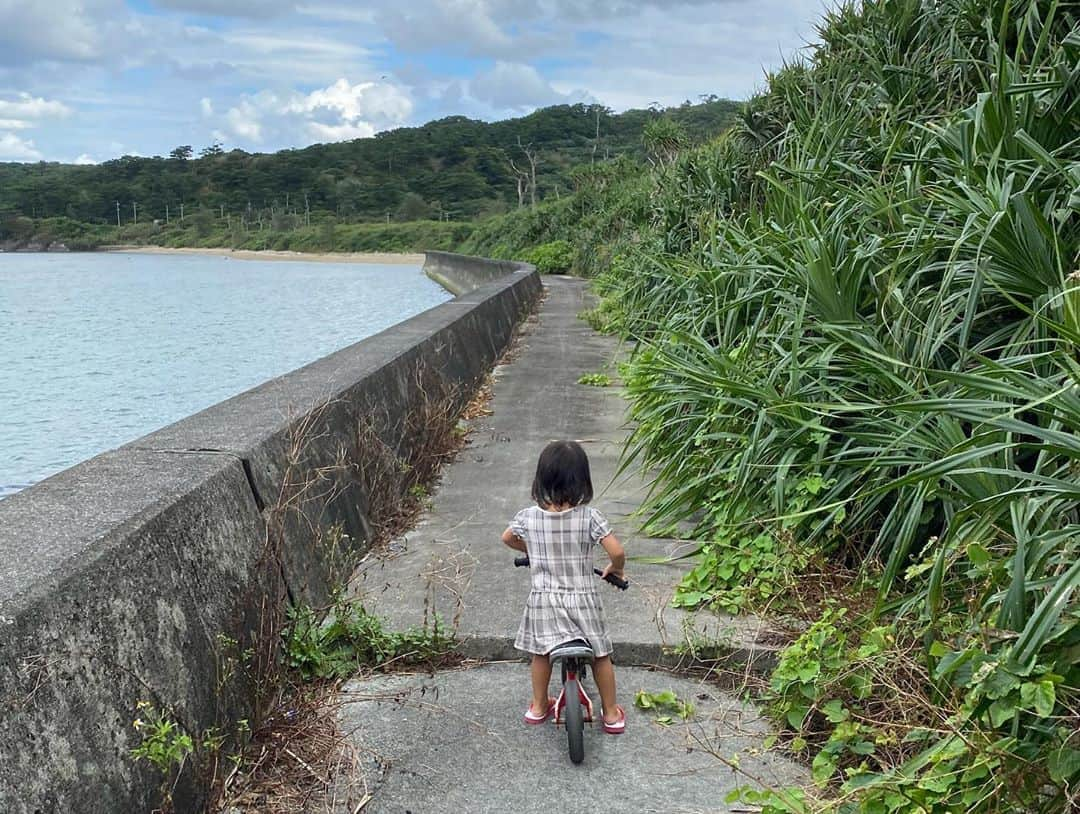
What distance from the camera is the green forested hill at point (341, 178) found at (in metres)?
117

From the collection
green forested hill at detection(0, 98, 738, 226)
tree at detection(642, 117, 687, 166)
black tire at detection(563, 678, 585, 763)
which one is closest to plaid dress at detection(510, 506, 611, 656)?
black tire at detection(563, 678, 585, 763)

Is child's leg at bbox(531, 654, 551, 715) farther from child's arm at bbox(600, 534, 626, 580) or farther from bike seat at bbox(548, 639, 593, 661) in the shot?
child's arm at bbox(600, 534, 626, 580)

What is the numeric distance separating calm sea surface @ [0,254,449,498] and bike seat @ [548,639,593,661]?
6.13 metres

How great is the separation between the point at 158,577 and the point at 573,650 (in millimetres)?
1233

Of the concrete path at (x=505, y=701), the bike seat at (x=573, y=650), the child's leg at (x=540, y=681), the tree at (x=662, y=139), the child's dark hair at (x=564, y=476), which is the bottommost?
the concrete path at (x=505, y=701)

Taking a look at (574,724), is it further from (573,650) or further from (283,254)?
(283,254)

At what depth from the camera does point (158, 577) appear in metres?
2.57

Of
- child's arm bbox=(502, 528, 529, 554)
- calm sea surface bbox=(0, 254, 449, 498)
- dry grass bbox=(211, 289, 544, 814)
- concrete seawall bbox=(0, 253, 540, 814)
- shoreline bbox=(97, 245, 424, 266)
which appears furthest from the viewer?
shoreline bbox=(97, 245, 424, 266)

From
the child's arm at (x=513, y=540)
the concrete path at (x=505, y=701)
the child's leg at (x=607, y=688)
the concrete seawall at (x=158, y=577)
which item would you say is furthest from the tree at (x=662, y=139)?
the child's leg at (x=607, y=688)

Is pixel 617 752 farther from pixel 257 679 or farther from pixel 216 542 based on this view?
pixel 216 542

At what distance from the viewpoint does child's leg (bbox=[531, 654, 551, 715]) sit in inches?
130

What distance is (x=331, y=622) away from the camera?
380 centimetres

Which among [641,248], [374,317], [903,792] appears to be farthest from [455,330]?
[374,317]

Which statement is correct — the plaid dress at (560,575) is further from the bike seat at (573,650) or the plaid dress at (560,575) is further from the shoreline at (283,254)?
the shoreline at (283,254)
